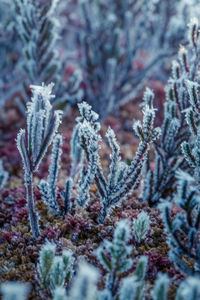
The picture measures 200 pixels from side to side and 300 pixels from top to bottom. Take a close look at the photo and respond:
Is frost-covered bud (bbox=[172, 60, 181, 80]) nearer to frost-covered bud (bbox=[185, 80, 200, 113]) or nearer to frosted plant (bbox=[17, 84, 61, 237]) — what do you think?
frost-covered bud (bbox=[185, 80, 200, 113])

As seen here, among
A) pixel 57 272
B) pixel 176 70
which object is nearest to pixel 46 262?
pixel 57 272

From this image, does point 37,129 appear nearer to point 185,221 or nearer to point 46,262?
point 46,262

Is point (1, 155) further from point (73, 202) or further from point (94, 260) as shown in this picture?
point (94, 260)

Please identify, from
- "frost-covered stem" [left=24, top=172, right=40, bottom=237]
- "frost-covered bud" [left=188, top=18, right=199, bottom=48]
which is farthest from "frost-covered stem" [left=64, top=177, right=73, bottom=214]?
"frost-covered bud" [left=188, top=18, right=199, bottom=48]

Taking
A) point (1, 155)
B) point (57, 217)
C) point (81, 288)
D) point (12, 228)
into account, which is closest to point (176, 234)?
point (81, 288)

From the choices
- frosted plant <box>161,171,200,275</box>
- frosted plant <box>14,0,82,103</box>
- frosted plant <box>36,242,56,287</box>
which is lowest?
frosted plant <box>36,242,56,287</box>

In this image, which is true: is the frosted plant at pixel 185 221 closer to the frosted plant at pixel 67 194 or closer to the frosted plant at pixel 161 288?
the frosted plant at pixel 161 288
